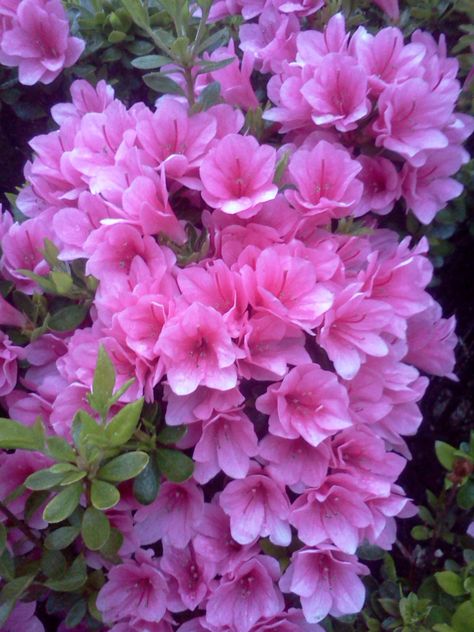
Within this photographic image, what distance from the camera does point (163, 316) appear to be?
1.02m

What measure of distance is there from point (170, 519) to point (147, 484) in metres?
0.12

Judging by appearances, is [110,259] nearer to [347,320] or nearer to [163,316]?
[163,316]

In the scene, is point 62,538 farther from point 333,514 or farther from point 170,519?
point 333,514

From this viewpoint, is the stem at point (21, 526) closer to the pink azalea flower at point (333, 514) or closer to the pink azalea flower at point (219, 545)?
the pink azalea flower at point (219, 545)

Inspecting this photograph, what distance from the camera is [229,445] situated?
3.47ft

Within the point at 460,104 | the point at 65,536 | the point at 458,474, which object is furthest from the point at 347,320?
the point at 460,104

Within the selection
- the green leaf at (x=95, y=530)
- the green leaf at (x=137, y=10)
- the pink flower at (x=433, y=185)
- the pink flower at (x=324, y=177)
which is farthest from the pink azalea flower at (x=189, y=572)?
the green leaf at (x=137, y=10)

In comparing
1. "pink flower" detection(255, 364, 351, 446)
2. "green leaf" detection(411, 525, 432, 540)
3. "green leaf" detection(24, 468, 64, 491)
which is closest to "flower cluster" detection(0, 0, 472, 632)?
"pink flower" detection(255, 364, 351, 446)

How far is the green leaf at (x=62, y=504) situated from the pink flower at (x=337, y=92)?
731 millimetres

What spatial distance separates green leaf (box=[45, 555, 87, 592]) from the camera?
1.09m

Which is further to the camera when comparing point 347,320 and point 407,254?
point 407,254

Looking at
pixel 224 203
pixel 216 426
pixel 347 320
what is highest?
pixel 224 203

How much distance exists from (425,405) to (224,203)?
126 centimetres

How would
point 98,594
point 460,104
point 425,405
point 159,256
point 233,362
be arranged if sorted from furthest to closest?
point 425,405 → point 460,104 → point 98,594 → point 159,256 → point 233,362
